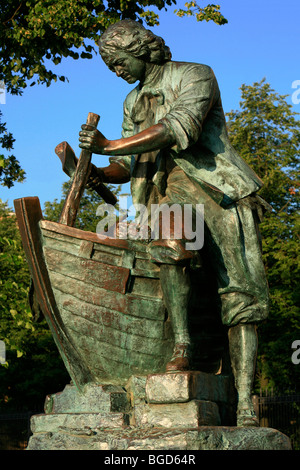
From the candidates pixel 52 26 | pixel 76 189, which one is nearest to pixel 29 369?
pixel 52 26

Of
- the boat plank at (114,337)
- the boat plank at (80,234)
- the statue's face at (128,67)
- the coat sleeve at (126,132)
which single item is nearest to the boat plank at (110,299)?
the boat plank at (114,337)

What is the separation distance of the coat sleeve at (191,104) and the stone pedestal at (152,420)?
137cm

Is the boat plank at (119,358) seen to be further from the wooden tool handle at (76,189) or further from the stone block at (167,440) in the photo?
the wooden tool handle at (76,189)

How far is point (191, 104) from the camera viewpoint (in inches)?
171

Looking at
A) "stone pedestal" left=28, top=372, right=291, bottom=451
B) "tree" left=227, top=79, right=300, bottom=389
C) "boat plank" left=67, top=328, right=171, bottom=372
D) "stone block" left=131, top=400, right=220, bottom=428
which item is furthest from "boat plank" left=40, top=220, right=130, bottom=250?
"tree" left=227, top=79, right=300, bottom=389

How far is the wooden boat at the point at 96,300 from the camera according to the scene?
171 inches

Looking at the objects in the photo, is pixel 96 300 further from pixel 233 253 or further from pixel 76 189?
pixel 233 253

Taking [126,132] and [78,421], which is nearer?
[78,421]

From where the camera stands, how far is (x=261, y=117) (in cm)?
2175

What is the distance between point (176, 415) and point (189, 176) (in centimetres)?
146

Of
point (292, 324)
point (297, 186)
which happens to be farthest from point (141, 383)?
point (297, 186)

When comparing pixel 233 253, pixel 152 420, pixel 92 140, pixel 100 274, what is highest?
pixel 92 140

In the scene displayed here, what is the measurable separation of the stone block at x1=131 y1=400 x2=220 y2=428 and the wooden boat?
0.40m
